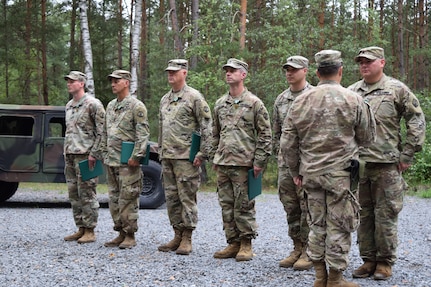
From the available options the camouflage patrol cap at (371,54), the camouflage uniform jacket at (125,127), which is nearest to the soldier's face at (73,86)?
the camouflage uniform jacket at (125,127)

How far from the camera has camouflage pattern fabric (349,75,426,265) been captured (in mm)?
4695

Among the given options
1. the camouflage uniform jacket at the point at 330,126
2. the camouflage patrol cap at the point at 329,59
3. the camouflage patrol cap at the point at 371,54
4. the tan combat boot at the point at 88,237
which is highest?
the camouflage patrol cap at the point at 371,54

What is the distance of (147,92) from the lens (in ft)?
72.1

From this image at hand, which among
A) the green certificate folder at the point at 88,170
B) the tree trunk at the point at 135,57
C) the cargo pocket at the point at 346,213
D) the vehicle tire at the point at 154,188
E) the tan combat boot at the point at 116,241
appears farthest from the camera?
the tree trunk at the point at 135,57

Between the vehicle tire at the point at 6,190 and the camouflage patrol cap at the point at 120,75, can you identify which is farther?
the vehicle tire at the point at 6,190

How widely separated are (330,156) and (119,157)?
9.18 ft

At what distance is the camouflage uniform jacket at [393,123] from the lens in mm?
4691

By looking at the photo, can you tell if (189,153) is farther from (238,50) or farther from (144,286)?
(238,50)

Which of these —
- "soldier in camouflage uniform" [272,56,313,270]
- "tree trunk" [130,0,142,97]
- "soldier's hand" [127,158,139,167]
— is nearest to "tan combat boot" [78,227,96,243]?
"soldier's hand" [127,158,139,167]

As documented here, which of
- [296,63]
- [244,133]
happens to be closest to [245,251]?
[244,133]

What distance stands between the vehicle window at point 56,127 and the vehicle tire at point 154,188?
1.56m

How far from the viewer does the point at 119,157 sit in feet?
20.3

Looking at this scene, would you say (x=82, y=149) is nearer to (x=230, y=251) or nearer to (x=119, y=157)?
(x=119, y=157)

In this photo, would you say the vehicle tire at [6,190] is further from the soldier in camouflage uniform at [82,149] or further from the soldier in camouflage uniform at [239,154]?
the soldier in camouflage uniform at [239,154]
